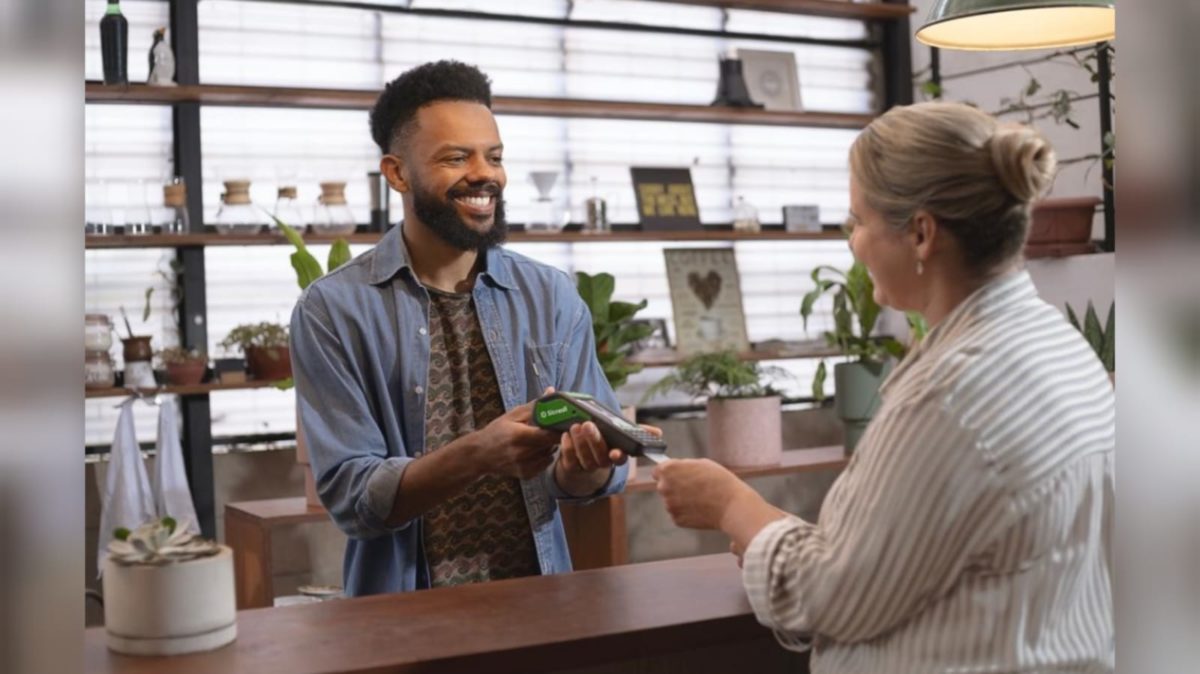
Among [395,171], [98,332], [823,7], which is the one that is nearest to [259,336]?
[98,332]

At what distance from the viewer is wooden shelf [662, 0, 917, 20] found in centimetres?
522

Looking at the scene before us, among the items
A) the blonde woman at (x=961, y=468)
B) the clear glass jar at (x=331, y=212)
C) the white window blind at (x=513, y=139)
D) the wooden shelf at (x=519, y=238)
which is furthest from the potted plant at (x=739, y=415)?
the blonde woman at (x=961, y=468)

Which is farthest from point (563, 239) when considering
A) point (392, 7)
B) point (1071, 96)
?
point (1071, 96)

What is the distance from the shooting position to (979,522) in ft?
3.62

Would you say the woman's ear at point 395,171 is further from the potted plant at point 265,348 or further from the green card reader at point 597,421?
Answer: the potted plant at point 265,348

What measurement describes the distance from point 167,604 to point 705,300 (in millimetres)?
3924

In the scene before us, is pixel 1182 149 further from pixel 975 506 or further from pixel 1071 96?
pixel 1071 96

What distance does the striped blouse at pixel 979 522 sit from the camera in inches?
43.5

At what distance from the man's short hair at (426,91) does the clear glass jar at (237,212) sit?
2018 millimetres

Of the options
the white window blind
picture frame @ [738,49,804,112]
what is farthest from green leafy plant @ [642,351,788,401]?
picture frame @ [738,49,804,112]

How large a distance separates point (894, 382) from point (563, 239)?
3.50 meters

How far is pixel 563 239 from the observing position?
4699mm

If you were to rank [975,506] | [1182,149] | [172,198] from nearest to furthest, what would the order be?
[1182,149]
[975,506]
[172,198]

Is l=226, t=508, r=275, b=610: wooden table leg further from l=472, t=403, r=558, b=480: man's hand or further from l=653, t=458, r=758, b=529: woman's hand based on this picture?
l=653, t=458, r=758, b=529: woman's hand
